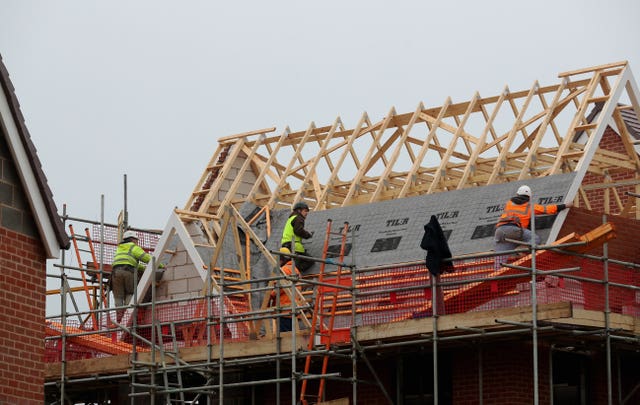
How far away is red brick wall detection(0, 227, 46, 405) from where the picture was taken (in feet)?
72.1

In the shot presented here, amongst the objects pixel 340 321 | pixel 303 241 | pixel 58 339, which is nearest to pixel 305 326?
pixel 340 321

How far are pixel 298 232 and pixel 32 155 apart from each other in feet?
31.6

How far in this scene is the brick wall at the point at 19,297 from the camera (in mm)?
22000

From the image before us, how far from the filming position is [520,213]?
93.6 feet

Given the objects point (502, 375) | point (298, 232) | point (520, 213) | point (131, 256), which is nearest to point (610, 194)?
point (520, 213)

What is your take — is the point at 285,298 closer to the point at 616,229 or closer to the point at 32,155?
the point at 616,229

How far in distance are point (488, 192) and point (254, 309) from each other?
15.9 ft

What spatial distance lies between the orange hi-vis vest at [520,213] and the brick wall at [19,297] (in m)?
9.02

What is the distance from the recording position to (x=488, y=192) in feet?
101

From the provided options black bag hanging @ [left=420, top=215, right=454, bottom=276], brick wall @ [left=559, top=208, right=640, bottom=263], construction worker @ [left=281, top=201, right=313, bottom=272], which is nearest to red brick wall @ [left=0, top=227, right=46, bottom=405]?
black bag hanging @ [left=420, top=215, right=454, bottom=276]

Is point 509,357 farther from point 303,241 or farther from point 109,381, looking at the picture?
point 109,381

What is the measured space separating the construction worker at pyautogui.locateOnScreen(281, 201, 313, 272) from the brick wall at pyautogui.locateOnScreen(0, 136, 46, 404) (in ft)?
29.6

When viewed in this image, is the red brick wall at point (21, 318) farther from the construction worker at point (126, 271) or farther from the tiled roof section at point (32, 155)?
the construction worker at point (126, 271)

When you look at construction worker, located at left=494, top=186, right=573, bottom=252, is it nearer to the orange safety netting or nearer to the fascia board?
the orange safety netting
